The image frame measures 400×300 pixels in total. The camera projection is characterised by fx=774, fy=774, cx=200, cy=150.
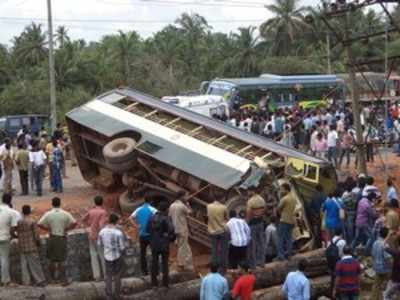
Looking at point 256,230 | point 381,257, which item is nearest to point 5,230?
point 256,230

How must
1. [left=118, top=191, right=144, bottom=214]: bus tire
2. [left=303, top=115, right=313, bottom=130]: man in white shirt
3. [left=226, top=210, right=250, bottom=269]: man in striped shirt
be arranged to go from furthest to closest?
[left=303, top=115, right=313, bottom=130]: man in white shirt, [left=118, top=191, right=144, bottom=214]: bus tire, [left=226, top=210, right=250, bottom=269]: man in striped shirt

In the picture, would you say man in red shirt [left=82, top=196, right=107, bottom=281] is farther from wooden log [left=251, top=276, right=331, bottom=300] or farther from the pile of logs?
wooden log [left=251, top=276, right=331, bottom=300]

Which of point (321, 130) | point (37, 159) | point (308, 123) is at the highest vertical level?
point (308, 123)

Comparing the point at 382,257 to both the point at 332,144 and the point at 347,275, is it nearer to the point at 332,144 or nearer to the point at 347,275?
the point at 347,275

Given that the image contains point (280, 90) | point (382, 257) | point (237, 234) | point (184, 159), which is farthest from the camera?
point (280, 90)

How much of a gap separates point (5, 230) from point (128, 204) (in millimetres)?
5246

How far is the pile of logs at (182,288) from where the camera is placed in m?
12.9

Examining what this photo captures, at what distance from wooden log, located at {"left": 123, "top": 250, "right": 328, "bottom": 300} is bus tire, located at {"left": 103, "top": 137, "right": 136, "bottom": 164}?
4.26 metres

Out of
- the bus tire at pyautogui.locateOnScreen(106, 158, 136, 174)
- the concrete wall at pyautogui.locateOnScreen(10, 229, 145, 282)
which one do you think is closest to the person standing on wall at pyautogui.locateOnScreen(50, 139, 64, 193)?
the bus tire at pyautogui.locateOnScreen(106, 158, 136, 174)

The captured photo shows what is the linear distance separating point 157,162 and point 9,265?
4892 mm

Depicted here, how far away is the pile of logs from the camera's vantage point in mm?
12859

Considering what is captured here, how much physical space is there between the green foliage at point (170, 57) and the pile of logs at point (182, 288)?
3877 cm

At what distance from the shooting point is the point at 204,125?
60.7 feet

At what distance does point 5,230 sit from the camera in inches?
501
